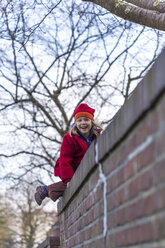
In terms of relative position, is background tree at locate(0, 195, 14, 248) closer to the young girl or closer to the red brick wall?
the young girl

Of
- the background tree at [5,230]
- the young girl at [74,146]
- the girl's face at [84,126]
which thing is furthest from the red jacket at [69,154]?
the background tree at [5,230]

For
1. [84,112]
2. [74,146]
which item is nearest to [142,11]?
[84,112]

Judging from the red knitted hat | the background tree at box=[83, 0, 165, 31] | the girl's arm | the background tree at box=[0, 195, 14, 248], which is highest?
the background tree at box=[0, 195, 14, 248]

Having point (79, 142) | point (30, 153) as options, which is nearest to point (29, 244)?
point (30, 153)

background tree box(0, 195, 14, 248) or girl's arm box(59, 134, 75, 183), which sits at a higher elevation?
background tree box(0, 195, 14, 248)

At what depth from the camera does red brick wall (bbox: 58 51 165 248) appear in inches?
64.5

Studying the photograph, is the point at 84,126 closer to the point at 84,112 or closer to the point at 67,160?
the point at 84,112

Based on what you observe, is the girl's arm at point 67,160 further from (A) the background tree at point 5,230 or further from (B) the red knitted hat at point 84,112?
(A) the background tree at point 5,230

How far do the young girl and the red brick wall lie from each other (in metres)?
2.47

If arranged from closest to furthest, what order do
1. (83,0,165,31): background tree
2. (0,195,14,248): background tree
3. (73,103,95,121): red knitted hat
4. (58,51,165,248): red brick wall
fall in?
(58,51,165,248): red brick wall < (83,0,165,31): background tree < (73,103,95,121): red knitted hat < (0,195,14,248): background tree

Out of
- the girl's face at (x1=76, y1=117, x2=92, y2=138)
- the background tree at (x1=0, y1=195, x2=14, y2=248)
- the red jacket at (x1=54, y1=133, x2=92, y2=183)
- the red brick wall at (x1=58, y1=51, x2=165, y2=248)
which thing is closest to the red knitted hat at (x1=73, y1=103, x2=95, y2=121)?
the girl's face at (x1=76, y1=117, x2=92, y2=138)

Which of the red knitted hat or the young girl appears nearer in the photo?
the young girl

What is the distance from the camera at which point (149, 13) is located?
5723mm

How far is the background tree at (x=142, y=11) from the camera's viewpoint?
5703 mm
